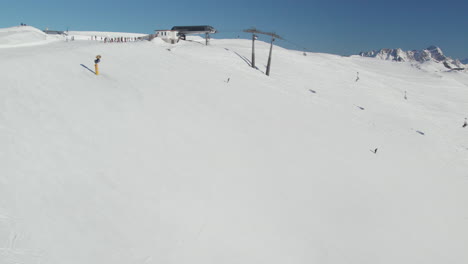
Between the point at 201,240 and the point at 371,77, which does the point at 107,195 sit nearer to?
the point at 201,240

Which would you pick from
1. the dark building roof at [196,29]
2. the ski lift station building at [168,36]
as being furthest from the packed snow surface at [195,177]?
the dark building roof at [196,29]

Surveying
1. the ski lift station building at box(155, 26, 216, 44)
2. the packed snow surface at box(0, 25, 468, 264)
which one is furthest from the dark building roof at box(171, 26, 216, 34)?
the packed snow surface at box(0, 25, 468, 264)

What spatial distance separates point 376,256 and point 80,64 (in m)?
16.2

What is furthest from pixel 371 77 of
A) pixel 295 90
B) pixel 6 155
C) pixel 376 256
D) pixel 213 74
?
pixel 6 155

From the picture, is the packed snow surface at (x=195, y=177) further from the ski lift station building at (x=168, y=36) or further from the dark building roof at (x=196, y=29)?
the dark building roof at (x=196, y=29)

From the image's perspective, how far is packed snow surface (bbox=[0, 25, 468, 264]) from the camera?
23.2 feet

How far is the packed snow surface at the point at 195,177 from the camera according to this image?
279 inches

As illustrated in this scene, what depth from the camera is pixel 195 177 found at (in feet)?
32.4

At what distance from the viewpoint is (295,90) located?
1024 inches

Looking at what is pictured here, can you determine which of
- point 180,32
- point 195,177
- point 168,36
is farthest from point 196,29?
point 195,177

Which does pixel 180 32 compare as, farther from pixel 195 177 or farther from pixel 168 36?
pixel 195 177

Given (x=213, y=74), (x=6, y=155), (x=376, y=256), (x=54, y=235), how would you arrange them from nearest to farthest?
(x=54, y=235), (x=6, y=155), (x=376, y=256), (x=213, y=74)

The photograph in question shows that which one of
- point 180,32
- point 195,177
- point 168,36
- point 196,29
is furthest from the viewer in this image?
point 196,29

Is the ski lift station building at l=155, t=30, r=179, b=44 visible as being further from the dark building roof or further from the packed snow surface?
the packed snow surface
